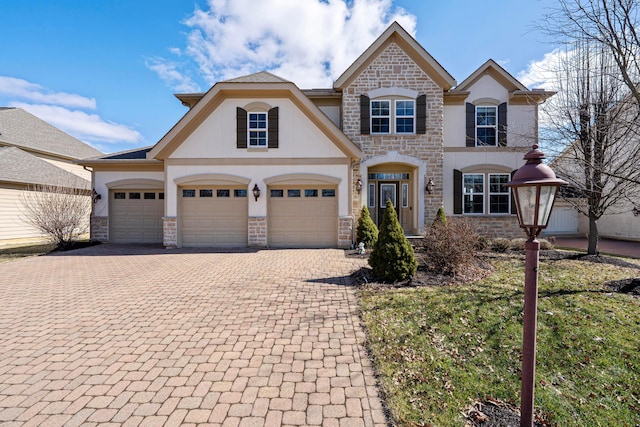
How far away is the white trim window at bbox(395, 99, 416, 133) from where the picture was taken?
12914 millimetres

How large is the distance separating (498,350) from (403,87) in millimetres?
12099

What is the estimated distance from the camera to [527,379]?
253cm

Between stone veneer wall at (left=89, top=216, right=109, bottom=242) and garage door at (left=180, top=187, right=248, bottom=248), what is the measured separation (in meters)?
4.50

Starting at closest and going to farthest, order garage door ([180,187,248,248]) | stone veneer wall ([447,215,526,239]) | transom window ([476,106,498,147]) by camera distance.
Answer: garage door ([180,187,248,248]), stone veneer wall ([447,215,526,239]), transom window ([476,106,498,147])

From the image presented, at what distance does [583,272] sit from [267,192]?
10650 millimetres

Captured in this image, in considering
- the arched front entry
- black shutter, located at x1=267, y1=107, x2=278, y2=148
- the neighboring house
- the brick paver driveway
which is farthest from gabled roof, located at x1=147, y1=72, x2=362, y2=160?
the brick paver driveway

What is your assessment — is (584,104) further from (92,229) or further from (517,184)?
(92,229)

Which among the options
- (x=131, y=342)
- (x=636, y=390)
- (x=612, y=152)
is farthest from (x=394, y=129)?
(x=131, y=342)

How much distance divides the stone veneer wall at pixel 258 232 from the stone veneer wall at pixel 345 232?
3.21 m

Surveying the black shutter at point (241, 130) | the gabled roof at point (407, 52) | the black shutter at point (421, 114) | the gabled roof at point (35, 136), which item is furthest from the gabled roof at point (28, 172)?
the black shutter at point (421, 114)

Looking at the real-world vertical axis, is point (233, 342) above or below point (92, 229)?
below

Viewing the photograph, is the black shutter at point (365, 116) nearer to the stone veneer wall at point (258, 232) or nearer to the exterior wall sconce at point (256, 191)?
the exterior wall sconce at point (256, 191)

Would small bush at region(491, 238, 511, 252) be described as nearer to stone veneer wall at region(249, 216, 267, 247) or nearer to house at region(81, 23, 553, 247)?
house at region(81, 23, 553, 247)

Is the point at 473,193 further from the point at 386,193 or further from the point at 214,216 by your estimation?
the point at 214,216
